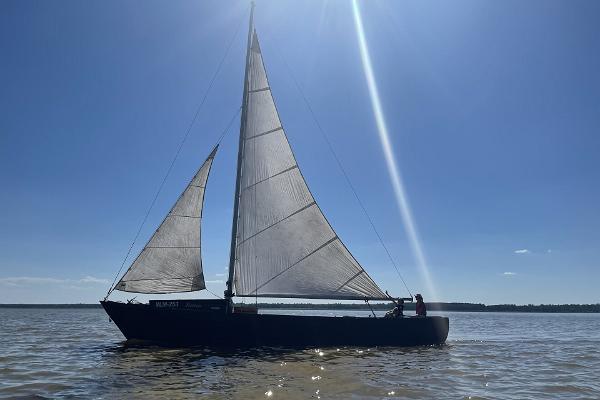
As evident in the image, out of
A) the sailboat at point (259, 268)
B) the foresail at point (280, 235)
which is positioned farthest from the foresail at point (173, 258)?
the foresail at point (280, 235)

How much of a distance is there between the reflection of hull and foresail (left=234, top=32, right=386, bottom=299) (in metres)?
1.85

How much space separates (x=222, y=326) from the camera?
22.6 metres

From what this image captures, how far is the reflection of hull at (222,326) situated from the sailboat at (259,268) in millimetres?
48

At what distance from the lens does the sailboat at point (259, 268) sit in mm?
22828

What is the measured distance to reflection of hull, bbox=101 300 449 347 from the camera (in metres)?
22.6

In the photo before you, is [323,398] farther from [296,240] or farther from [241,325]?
[296,240]

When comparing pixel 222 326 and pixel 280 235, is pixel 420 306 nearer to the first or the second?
pixel 280 235

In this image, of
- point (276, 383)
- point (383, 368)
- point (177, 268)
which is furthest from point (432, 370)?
point (177, 268)

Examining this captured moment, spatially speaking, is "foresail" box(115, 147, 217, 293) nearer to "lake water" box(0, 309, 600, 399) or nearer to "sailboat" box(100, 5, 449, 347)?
"sailboat" box(100, 5, 449, 347)

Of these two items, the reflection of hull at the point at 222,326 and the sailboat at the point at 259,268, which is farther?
the sailboat at the point at 259,268

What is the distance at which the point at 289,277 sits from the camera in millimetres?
24828

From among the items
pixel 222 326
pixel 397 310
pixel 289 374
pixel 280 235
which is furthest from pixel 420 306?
pixel 289 374

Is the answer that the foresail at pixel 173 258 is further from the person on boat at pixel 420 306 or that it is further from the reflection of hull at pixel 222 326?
the person on boat at pixel 420 306

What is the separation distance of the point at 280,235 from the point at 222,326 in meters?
5.53
